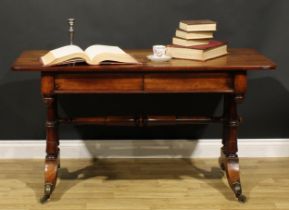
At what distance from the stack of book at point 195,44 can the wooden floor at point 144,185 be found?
2.31 feet

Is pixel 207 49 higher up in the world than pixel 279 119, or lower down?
higher up

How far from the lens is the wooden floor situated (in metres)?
2.68

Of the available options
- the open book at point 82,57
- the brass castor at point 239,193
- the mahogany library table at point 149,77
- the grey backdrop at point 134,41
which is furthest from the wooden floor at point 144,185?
the open book at point 82,57

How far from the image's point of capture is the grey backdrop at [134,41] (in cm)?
311

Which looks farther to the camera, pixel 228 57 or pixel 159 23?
pixel 159 23

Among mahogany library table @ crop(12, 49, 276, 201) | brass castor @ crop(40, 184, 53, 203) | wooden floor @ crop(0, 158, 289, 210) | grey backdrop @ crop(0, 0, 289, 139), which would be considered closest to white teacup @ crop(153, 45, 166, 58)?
mahogany library table @ crop(12, 49, 276, 201)

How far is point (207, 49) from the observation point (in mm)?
2609

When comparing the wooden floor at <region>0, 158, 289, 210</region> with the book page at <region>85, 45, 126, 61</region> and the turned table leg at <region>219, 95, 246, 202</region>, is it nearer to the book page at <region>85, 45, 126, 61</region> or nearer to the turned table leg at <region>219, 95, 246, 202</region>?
the turned table leg at <region>219, 95, 246, 202</region>

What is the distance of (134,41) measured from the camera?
3156 millimetres

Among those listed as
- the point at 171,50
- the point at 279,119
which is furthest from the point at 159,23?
the point at 279,119

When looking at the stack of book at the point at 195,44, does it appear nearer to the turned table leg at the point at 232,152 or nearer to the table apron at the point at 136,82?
the table apron at the point at 136,82

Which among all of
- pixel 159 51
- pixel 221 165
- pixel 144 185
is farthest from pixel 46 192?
pixel 221 165

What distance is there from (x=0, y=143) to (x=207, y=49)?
4.65ft

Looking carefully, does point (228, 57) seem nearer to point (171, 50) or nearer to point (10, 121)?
point (171, 50)
